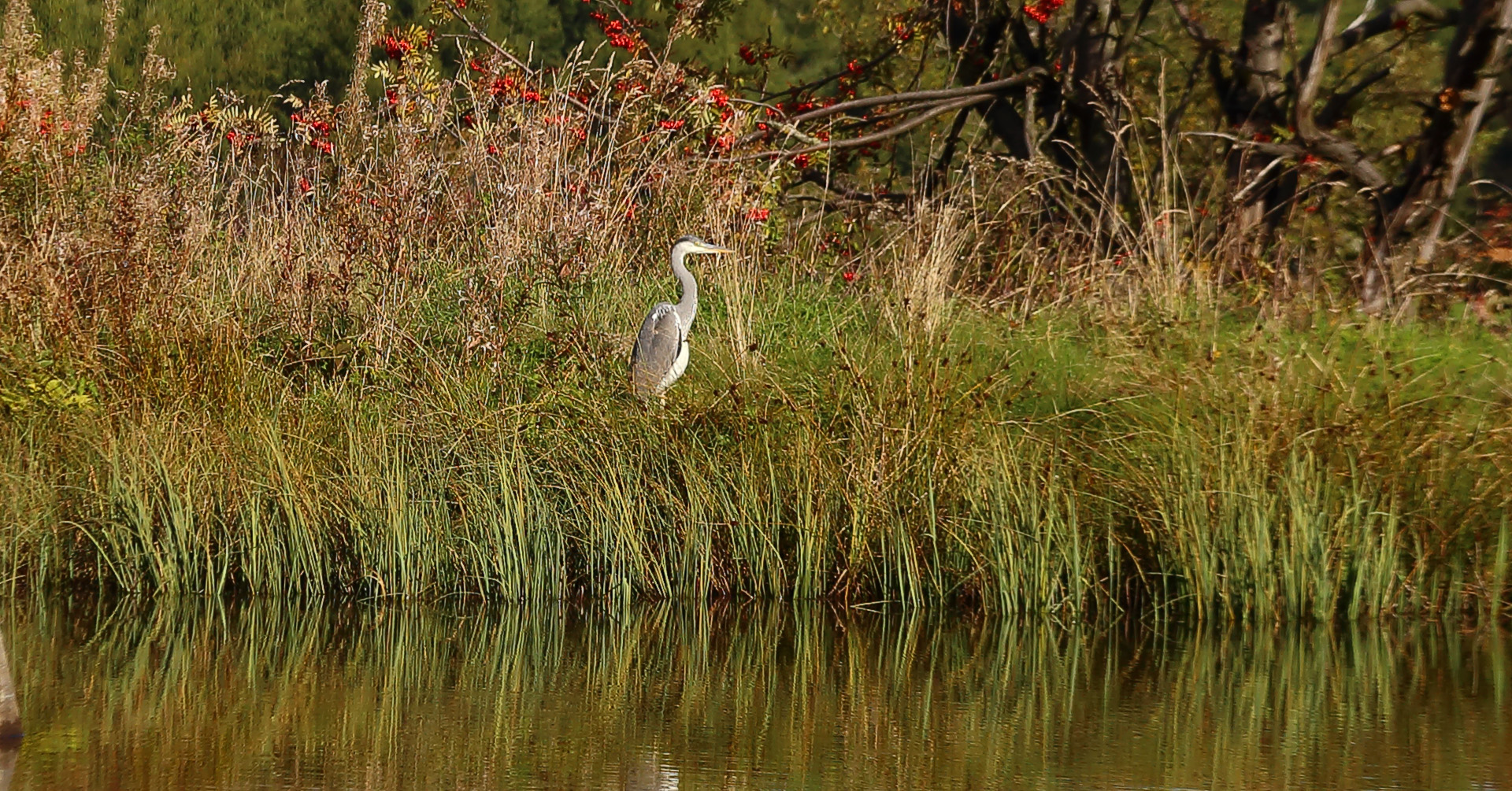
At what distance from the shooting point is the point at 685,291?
8.49 metres

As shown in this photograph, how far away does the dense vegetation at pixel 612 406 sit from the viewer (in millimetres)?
6578

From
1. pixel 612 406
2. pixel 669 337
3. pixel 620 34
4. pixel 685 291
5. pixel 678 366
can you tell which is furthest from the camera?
pixel 620 34

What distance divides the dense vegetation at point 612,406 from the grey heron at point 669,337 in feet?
0.39

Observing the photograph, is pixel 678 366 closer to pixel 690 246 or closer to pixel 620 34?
pixel 690 246

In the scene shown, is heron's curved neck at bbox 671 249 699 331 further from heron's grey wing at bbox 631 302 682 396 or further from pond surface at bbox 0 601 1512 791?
pond surface at bbox 0 601 1512 791

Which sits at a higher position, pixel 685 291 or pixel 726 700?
pixel 685 291

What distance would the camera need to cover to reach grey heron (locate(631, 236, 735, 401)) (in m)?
7.36

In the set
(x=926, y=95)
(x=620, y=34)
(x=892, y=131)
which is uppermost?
(x=620, y=34)

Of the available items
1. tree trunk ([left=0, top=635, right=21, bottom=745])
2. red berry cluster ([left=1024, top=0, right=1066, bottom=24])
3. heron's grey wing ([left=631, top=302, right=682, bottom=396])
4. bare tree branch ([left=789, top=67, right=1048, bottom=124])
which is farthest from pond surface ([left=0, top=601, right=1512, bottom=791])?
red berry cluster ([left=1024, top=0, right=1066, bottom=24])

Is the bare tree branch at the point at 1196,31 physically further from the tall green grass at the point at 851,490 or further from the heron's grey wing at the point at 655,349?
the heron's grey wing at the point at 655,349

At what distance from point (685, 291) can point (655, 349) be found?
80 cm

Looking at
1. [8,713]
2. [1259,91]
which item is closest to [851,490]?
[8,713]

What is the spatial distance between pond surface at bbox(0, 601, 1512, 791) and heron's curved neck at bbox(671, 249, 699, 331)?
2041 millimetres

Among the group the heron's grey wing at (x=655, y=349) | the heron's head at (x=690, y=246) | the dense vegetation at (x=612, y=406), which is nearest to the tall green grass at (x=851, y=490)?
the dense vegetation at (x=612, y=406)
